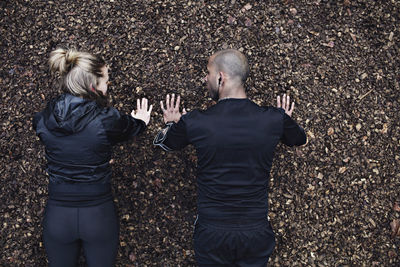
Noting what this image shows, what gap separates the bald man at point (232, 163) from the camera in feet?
8.48

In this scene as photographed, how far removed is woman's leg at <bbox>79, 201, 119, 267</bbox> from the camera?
277 cm

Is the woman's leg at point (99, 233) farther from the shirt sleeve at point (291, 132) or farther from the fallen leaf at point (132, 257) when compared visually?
the shirt sleeve at point (291, 132)

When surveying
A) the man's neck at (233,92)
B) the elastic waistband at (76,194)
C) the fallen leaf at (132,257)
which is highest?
the man's neck at (233,92)

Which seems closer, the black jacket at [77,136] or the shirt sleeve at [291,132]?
the black jacket at [77,136]

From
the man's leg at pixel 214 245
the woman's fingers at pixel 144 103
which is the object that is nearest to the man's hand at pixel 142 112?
the woman's fingers at pixel 144 103

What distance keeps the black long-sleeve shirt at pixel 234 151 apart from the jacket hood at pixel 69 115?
75 cm

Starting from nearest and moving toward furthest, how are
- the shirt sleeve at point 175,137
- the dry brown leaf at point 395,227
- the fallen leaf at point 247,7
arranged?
the shirt sleeve at point 175,137 → the dry brown leaf at point 395,227 → the fallen leaf at point 247,7

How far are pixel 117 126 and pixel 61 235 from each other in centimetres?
99

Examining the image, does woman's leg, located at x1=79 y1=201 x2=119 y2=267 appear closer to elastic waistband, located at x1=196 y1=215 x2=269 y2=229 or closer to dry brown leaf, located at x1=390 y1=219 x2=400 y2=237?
elastic waistband, located at x1=196 y1=215 x2=269 y2=229

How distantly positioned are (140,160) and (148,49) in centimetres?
118

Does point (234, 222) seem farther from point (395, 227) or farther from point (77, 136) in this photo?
point (395, 227)

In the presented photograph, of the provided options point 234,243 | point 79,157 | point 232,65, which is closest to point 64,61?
point 79,157

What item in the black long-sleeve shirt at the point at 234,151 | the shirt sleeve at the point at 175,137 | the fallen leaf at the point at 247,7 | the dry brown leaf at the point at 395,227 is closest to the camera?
the black long-sleeve shirt at the point at 234,151

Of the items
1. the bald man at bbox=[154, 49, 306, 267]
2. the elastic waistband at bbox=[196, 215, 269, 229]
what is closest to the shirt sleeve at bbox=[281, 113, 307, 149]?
the bald man at bbox=[154, 49, 306, 267]
